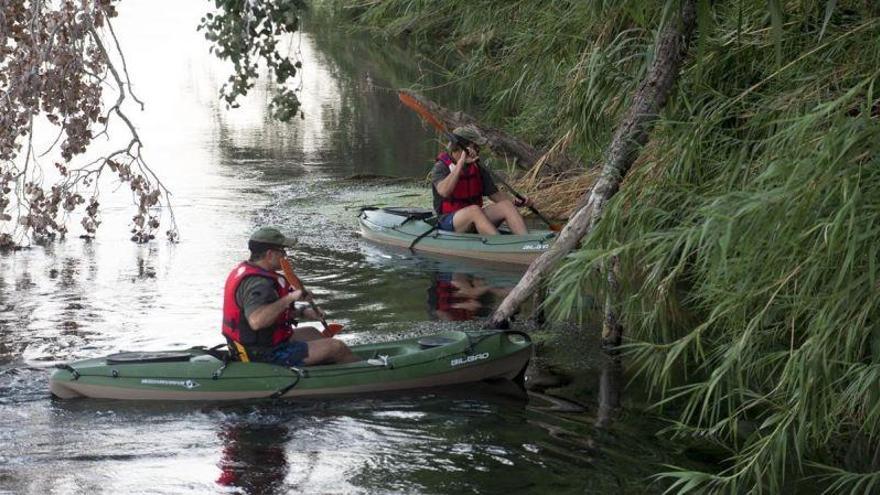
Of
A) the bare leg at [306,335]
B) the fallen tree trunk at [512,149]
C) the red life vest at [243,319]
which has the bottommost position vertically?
the bare leg at [306,335]

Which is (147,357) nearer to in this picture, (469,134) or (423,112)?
(423,112)

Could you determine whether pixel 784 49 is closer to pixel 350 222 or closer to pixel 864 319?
pixel 864 319

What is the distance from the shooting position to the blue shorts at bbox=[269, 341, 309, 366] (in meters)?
7.84

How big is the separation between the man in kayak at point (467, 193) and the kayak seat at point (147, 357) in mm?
4236

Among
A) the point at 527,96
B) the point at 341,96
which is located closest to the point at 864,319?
the point at 527,96

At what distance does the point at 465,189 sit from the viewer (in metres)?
11.9

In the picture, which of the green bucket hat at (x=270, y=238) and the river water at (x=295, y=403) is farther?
the green bucket hat at (x=270, y=238)

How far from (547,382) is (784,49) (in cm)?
277

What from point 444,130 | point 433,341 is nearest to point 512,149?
point 444,130

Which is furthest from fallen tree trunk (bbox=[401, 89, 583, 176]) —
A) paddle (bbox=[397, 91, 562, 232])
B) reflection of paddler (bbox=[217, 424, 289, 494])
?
reflection of paddler (bbox=[217, 424, 289, 494])

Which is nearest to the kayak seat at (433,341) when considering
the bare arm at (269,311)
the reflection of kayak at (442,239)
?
the bare arm at (269,311)

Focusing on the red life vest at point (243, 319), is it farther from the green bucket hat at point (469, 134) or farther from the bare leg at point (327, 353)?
the green bucket hat at point (469, 134)

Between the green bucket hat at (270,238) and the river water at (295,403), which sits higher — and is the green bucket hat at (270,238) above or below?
above

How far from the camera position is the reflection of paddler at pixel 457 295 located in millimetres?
10531
